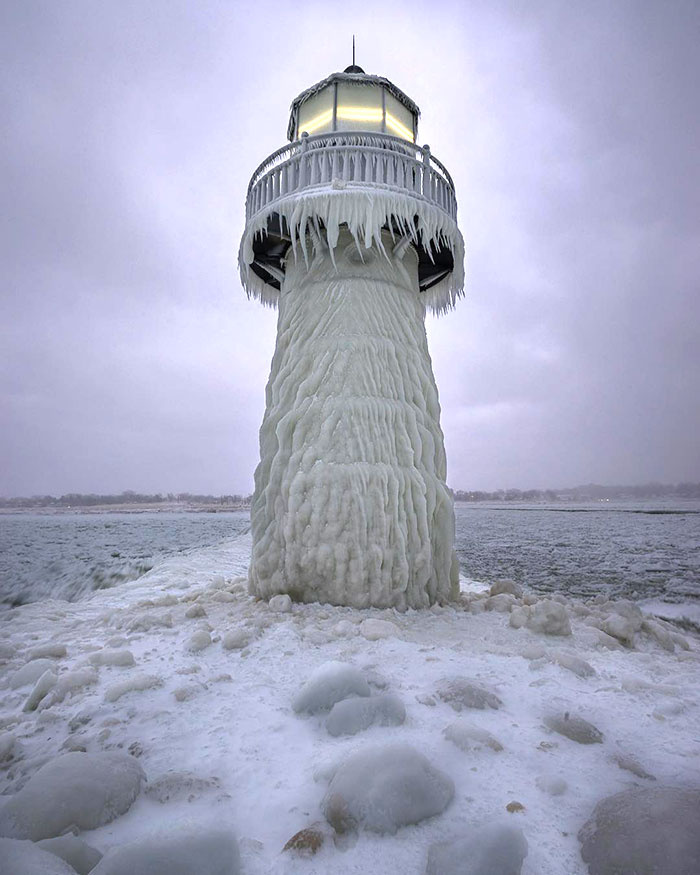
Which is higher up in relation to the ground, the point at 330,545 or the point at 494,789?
the point at 330,545

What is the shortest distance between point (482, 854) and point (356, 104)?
29.6ft

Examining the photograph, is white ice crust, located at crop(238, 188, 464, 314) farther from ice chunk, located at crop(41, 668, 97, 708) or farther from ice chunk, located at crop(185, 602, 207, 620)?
ice chunk, located at crop(41, 668, 97, 708)

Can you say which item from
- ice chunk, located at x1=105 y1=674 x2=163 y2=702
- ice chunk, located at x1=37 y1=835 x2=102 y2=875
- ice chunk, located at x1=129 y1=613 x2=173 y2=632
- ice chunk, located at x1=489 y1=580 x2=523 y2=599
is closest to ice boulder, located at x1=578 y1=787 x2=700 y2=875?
ice chunk, located at x1=37 y1=835 x2=102 y2=875

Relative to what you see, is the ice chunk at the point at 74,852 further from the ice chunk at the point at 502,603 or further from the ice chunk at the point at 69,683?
the ice chunk at the point at 502,603

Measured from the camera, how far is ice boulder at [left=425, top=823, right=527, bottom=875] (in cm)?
155

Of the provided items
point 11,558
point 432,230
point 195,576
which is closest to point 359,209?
point 432,230

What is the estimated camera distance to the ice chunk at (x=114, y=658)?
3473 millimetres

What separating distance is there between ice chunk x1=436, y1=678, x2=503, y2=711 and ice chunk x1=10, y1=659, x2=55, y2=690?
2.77 meters

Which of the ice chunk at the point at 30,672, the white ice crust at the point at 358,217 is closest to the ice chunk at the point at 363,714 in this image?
the ice chunk at the point at 30,672

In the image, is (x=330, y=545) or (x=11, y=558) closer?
(x=330, y=545)

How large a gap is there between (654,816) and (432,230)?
6359mm

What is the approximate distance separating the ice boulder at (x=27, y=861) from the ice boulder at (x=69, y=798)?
8.9 inches

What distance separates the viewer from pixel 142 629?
14.5 ft

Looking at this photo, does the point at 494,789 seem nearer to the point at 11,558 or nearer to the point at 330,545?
the point at 330,545
